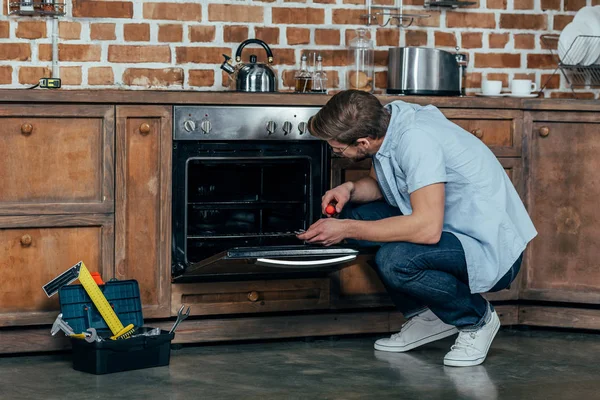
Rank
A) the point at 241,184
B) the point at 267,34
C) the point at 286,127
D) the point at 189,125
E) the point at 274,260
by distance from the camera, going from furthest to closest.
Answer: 1. the point at 267,34
2. the point at 241,184
3. the point at 286,127
4. the point at 189,125
5. the point at 274,260

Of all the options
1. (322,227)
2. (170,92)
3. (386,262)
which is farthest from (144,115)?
(386,262)

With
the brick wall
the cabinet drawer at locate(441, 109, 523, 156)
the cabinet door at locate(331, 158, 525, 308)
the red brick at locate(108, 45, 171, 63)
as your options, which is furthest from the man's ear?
the red brick at locate(108, 45, 171, 63)

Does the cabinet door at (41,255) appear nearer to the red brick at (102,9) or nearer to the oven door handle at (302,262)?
the oven door handle at (302,262)

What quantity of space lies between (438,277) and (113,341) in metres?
1.09

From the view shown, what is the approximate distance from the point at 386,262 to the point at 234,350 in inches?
27.5

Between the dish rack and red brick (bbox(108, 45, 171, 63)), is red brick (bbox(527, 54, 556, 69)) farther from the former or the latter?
red brick (bbox(108, 45, 171, 63))

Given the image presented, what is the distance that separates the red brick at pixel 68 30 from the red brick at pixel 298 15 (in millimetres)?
838


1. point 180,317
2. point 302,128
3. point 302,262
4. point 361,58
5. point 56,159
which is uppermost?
point 361,58

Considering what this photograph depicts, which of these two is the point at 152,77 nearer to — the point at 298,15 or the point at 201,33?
the point at 201,33

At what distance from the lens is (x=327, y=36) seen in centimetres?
437

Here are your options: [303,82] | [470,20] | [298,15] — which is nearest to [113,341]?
[303,82]

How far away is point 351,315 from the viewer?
12.6 ft

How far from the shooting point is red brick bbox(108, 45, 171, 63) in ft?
13.4

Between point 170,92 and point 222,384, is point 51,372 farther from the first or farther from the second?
point 170,92
